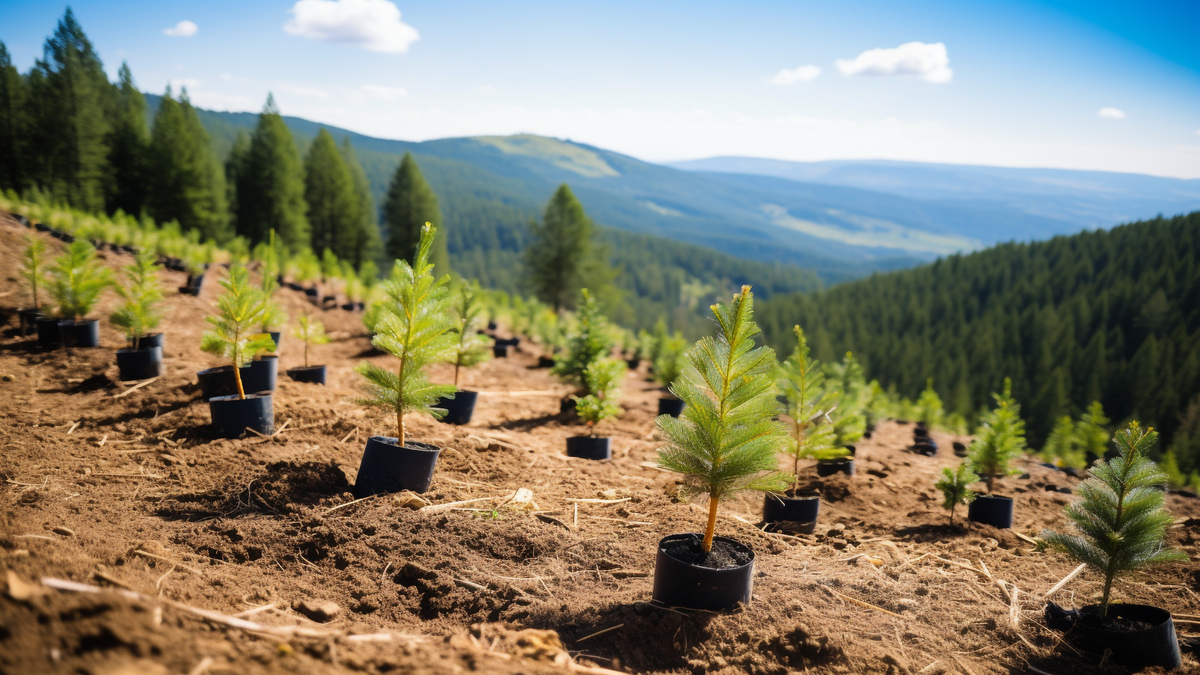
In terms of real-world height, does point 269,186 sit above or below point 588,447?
above

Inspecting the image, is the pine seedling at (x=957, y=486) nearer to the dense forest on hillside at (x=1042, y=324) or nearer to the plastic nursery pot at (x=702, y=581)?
the plastic nursery pot at (x=702, y=581)

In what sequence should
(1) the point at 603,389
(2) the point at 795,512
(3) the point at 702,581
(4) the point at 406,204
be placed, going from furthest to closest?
(4) the point at 406,204 < (1) the point at 603,389 < (2) the point at 795,512 < (3) the point at 702,581

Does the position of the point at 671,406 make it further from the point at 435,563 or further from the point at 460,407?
the point at 435,563

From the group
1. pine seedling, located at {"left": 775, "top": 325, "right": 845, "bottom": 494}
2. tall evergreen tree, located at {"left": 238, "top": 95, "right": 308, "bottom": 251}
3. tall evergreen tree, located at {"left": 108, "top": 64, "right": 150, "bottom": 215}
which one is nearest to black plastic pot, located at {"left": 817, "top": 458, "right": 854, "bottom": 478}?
pine seedling, located at {"left": 775, "top": 325, "right": 845, "bottom": 494}

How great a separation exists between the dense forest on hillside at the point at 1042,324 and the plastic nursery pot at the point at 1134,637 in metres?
54.2

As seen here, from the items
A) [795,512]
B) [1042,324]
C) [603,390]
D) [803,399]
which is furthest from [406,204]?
[1042,324]

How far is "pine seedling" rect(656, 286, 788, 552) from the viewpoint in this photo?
3.76 m

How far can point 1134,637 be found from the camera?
3.40 metres

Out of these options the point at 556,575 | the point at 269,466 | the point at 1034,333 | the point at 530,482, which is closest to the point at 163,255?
the point at 269,466

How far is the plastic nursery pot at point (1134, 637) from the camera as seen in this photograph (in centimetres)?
338

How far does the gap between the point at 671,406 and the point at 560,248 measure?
26677 mm

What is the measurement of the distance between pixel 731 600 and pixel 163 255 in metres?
17.7

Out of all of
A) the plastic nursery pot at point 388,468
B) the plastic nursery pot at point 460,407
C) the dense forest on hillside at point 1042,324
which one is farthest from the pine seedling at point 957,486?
the dense forest on hillside at point 1042,324

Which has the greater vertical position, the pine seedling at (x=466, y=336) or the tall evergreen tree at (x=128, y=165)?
the tall evergreen tree at (x=128, y=165)
